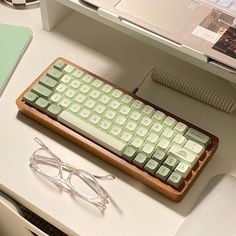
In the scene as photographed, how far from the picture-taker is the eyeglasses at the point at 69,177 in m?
0.67

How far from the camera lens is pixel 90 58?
0.85m

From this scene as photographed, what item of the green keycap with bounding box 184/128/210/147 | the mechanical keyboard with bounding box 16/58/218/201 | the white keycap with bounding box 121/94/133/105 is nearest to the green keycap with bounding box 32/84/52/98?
the mechanical keyboard with bounding box 16/58/218/201

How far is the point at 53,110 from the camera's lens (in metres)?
0.74

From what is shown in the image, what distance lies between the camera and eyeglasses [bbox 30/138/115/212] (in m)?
0.67

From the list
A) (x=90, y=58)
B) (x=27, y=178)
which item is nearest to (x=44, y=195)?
(x=27, y=178)

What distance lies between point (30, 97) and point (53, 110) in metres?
0.04

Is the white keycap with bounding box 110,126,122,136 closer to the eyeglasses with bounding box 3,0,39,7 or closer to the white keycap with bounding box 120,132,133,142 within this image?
the white keycap with bounding box 120,132,133,142

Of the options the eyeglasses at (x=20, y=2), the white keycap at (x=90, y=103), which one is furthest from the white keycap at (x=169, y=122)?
the eyeglasses at (x=20, y=2)

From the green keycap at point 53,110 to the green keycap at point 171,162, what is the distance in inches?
6.8

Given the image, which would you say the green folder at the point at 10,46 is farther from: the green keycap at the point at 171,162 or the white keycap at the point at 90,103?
the green keycap at the point at 171,162

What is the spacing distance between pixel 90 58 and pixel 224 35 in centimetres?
25

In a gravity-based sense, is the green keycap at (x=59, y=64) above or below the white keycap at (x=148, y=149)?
above

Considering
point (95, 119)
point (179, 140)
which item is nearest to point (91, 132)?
point (95, 119)

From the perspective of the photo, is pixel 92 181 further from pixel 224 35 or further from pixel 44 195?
pixel 224 35
